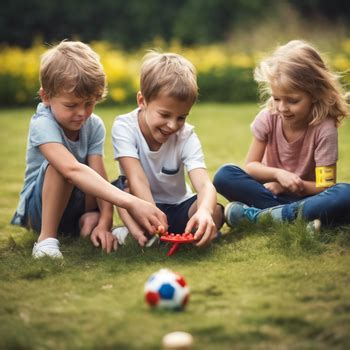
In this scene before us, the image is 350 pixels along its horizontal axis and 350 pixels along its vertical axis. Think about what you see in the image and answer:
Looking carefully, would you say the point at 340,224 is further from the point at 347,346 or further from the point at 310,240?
the point at 347,346

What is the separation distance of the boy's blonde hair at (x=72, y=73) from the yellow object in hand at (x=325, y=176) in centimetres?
123

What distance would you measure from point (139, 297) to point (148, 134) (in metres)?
1.22

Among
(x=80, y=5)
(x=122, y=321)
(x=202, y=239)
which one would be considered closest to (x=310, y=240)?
(x=202, y=239)

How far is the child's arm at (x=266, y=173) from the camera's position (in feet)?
11.6

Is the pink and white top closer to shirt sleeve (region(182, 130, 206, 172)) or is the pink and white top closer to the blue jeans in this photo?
the blue jeans

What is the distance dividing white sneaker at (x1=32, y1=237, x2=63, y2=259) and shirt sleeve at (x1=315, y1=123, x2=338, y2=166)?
1452 millimetres

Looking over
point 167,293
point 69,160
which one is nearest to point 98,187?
point 69,160

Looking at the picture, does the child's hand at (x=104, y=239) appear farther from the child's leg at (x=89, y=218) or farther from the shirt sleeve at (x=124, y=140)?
the shirt sleeve at (x=124, y=140)

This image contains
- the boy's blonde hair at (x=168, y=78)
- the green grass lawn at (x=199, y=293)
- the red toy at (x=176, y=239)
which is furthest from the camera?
the boy's blonde hair at (x=168, y=78)

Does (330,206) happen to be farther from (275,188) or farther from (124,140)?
(124,140)

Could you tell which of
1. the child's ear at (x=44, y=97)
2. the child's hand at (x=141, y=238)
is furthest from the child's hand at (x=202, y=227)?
the child's ear at (x=44, y=97)

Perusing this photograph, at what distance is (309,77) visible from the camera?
3.52m

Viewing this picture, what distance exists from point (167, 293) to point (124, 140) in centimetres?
129

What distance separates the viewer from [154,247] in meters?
3.21
